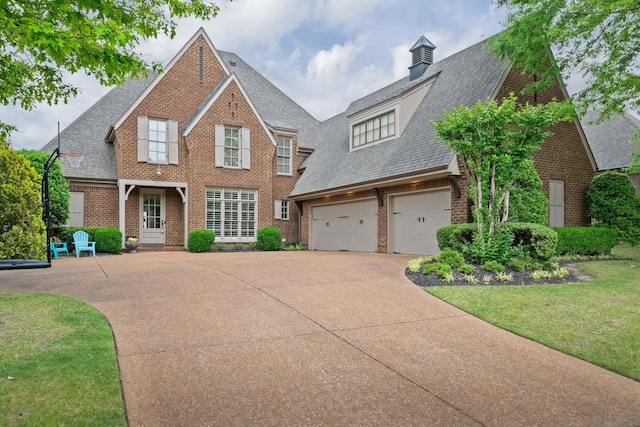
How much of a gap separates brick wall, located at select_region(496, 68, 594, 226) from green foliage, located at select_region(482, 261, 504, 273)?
589 cm

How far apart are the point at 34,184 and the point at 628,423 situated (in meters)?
12.7

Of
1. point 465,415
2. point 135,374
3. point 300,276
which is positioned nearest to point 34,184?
point 300,276

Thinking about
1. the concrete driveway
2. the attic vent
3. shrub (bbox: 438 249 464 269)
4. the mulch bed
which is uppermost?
the attic vent

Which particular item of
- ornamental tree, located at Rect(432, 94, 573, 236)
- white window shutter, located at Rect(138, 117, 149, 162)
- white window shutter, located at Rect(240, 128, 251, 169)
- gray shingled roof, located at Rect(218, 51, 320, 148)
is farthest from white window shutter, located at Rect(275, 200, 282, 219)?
ornamental tree, located at Rect(432, 94, 573, 236)

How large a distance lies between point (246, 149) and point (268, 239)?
402cm

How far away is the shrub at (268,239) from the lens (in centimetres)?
1769

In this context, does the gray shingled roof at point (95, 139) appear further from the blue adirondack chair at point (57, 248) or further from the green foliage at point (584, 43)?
the green foliage at point (584, 43)

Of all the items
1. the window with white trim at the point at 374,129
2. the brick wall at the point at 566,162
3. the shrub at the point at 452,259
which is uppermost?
the window with white trim at the point at 374,129

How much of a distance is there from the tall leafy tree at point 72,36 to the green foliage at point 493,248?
672 cm

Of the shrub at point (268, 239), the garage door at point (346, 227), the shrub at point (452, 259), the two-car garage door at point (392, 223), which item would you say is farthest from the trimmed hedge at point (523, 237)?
the shrub at point (268, 239)

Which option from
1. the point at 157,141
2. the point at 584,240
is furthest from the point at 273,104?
the point at 584,240

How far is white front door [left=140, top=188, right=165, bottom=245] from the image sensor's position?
1739cm

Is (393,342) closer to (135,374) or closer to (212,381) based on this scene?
(212,381)

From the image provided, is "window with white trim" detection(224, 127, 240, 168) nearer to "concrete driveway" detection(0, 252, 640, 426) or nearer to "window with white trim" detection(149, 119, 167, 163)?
"window with white trim" detection(149, 119, 167, 163)
